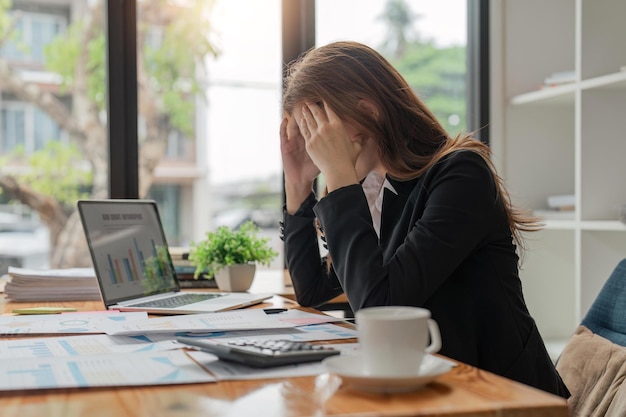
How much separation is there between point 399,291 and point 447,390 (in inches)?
15.5

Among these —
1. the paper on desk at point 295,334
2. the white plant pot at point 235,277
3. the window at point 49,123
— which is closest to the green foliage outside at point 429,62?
the window at point 49,123

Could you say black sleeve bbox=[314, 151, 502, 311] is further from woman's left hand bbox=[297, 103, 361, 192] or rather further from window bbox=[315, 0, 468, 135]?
window bbox=[315, 0, 468, 135]

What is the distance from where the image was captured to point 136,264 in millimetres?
1740

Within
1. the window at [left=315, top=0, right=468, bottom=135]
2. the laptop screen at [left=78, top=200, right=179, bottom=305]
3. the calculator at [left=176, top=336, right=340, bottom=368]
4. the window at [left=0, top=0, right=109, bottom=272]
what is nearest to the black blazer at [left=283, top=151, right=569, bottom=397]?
the calculator at [left=176, top=336, right=340, bottom=368]

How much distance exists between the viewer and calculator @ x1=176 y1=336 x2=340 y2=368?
33.9 inches

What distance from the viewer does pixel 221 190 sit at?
369 centimetres

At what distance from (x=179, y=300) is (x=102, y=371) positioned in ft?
2.52

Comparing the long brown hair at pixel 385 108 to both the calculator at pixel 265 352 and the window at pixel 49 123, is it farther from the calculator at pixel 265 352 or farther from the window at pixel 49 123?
the window at pixel 49 123

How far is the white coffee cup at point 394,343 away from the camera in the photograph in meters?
0.74

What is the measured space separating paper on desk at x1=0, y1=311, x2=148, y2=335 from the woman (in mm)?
407

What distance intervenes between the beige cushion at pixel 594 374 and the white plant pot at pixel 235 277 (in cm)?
79

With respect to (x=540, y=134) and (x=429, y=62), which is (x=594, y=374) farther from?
(x=429, y=62)

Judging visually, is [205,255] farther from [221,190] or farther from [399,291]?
[221,190]

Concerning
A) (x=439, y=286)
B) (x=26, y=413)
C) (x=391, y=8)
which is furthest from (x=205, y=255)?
(x=391, y=8)
